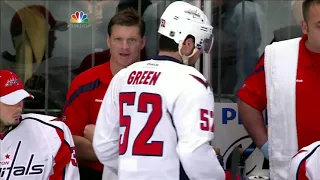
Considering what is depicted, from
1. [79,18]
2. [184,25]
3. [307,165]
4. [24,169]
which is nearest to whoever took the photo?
[307,165]

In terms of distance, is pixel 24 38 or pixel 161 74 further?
pixel 24 38

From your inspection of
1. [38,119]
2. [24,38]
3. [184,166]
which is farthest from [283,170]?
[24,38]

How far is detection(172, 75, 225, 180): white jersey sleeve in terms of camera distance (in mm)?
2379

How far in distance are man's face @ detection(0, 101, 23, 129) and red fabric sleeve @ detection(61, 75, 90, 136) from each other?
16.5 inches

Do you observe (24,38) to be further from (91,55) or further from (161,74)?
(161,74)

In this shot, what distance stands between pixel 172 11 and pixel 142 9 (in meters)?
1.14

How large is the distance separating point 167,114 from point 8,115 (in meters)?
0.76

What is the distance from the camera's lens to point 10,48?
3781mm

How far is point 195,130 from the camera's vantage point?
2.38 metres

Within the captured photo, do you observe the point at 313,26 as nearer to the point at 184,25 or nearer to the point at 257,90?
the point at 257,90

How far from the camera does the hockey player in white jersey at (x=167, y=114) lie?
2.40 m

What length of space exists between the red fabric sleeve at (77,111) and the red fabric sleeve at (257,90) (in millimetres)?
762

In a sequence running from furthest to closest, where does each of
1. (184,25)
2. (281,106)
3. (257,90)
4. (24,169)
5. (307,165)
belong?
(257,90), (281,106), (24,169), (184,25), (307,165)

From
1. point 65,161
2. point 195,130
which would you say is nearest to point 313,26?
point 195,130
